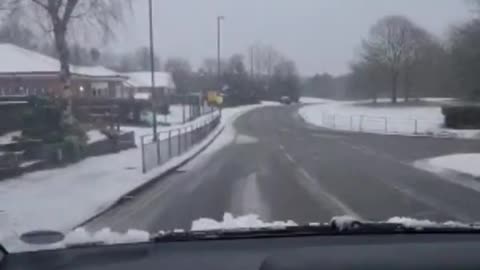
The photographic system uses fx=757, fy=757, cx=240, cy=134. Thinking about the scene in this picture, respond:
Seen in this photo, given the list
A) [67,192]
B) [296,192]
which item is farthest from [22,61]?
[296,192]

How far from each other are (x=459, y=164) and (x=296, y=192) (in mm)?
8768

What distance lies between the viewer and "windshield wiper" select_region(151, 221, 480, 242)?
156 inches

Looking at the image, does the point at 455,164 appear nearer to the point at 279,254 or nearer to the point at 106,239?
the point at 106,239

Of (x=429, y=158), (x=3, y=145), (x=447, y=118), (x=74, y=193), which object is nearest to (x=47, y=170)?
(x=3, y=145)

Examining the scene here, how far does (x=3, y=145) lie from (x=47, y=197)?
19.8 ft

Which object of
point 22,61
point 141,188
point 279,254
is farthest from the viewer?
point 22,61

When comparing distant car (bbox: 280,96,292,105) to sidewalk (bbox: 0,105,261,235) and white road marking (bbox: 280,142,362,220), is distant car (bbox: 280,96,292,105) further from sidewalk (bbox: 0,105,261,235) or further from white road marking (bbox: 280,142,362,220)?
white road marking (bbox: 280,142,362,220)

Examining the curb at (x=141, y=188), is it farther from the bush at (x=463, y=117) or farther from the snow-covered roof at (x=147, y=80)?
the snow-covered roof at (x=147, y=80)

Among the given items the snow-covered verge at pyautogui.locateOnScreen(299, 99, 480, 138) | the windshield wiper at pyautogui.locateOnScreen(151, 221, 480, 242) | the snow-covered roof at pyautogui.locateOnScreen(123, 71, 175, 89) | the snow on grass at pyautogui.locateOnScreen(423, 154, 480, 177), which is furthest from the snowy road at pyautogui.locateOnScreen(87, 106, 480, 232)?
the snow-covered roof at pyautogui.locateOnScreen(123, 71, 175, 89)

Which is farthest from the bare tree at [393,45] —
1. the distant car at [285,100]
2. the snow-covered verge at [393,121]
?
the distant car at [285,100]

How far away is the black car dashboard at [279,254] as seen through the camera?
3.31m

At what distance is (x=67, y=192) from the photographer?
54.7 ft

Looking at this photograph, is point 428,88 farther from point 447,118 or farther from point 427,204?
point 427,204

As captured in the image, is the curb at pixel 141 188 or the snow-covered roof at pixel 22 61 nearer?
the curb at pixel 141 188
